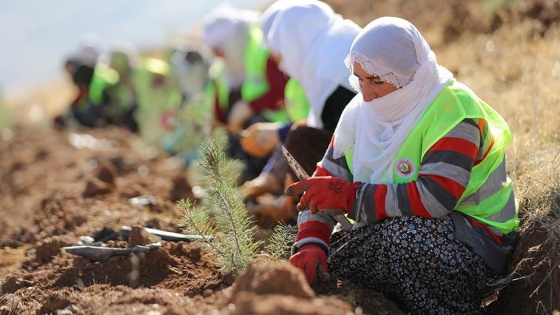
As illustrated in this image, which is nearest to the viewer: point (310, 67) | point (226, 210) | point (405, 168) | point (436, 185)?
point (436, 185)

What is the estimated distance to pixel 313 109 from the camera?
4.80 m

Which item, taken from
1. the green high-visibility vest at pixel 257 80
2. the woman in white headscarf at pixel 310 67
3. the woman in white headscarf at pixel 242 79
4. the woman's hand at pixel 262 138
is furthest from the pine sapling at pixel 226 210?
the green high-visibility vest at pixel 257 80

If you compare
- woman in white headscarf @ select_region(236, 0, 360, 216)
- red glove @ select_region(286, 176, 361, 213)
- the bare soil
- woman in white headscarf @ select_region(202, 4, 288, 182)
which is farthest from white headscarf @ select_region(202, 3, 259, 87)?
red glove @ select_region(286, 176, 361, 213)

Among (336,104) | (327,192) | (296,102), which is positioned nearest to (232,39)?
(296,102)

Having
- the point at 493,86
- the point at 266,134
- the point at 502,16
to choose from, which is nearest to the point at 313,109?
the point at 266,134

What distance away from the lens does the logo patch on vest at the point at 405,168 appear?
3.37m

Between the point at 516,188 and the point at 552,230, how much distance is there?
0.56m

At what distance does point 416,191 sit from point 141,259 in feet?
4.70

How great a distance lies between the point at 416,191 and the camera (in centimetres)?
325

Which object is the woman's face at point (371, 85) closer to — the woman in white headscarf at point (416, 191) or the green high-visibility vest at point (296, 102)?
the woman in white headscarf at point (416, 191)

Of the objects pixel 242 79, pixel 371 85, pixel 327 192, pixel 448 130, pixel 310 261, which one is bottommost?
pixel 242 79

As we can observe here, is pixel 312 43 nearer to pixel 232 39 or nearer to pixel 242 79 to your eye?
pixel 242 79

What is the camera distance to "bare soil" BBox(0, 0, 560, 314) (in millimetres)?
2768

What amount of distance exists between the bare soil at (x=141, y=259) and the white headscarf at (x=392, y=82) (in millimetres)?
533
